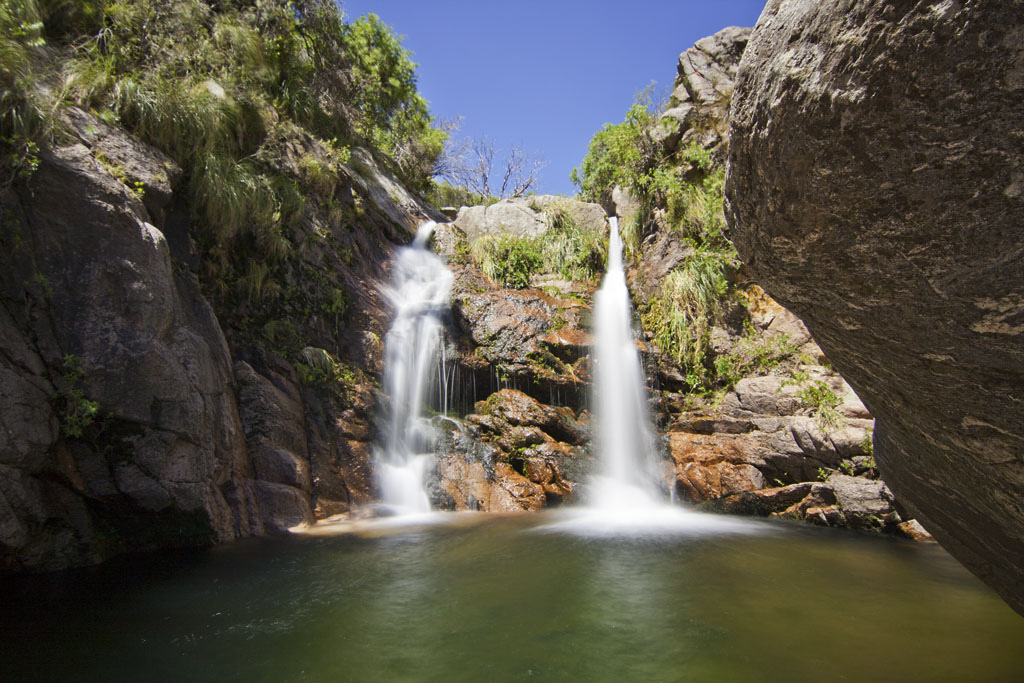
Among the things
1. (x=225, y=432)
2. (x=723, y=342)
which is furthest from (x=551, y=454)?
(x=225, y=432)

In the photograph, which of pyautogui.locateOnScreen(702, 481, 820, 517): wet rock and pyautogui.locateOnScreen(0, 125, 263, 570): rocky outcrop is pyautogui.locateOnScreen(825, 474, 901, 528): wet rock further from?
pyautogui.locateOnScreen(0, 125, 263, 570): rocky outcrop

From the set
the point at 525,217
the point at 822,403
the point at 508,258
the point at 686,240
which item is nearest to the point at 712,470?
the point at 822,403

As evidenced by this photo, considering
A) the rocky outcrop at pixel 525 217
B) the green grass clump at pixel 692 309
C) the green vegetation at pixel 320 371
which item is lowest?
the green vegetation at pixel 320 371

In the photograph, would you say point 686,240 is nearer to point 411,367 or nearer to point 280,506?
point 411,367

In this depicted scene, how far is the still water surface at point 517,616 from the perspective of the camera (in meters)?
3.01

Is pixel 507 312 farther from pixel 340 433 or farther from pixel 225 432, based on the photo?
pixel 225 432

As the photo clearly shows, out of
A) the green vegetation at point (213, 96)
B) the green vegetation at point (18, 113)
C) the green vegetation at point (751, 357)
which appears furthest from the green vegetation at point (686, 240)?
the green vegetation at point (18, 113)

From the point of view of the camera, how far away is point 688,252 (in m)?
10.9

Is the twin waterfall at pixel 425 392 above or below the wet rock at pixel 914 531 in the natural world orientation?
above

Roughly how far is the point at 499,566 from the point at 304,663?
2089 mm

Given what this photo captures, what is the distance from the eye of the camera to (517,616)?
3705mm

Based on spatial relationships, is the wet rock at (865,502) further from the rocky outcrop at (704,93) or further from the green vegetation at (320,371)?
the rocky outcrop at (704,93)

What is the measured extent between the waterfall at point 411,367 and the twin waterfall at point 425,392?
0.02 metres

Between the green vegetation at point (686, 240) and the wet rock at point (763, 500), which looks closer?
the wet rock at point (763, 500)
